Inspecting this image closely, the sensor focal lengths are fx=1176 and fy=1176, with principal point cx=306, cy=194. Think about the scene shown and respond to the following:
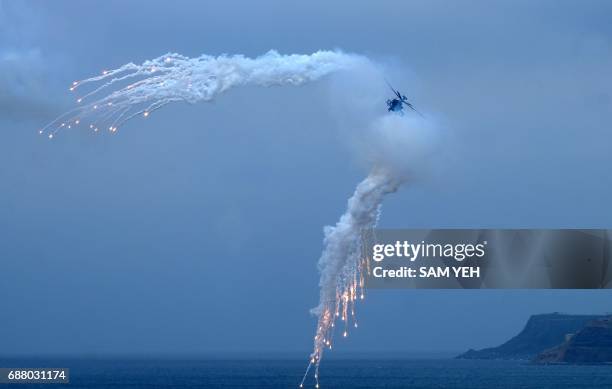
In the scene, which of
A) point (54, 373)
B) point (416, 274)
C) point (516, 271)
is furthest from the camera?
point (54, 373)

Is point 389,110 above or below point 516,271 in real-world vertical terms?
above

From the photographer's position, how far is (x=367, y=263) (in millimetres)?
78062

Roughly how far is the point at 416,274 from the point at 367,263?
4.63 metres

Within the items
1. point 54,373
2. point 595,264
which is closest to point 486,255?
point 595,264

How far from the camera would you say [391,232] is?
7594cm

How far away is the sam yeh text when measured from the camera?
244 feet

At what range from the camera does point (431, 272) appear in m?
74.6

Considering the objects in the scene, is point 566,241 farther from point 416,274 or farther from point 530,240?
point 416,274

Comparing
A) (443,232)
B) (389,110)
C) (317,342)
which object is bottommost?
(317,342)

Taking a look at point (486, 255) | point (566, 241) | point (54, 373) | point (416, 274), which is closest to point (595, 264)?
point (566, 241)

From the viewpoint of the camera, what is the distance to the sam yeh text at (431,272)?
244 ft

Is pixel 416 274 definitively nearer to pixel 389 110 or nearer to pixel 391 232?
pixel 391 232

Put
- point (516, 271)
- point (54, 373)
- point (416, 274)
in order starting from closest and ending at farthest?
point (416, 274), point (516, 271), point (54, 373)

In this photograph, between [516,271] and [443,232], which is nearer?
[443,232]
